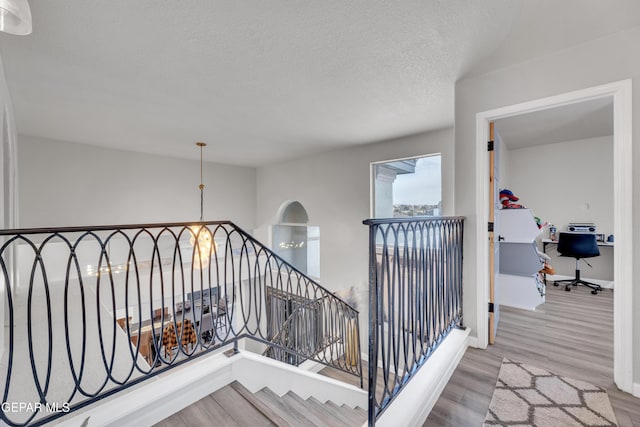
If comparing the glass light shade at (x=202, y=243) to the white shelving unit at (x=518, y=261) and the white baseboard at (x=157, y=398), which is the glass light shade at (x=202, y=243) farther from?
the white shelving unit at (x=518, y=261)

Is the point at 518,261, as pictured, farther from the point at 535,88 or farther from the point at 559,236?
the point at 535,88

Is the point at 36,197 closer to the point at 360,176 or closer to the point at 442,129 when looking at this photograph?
the point at 360,176

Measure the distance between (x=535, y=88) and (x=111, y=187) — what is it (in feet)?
20.1

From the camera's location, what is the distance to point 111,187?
494 centimetres

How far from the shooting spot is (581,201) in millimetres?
4398

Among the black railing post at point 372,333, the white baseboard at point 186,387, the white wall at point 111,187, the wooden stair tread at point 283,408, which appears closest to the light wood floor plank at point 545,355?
the black railing post at point 372,333

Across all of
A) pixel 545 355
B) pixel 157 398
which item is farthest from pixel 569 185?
pixel 157 398

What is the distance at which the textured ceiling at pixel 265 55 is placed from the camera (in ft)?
5.58

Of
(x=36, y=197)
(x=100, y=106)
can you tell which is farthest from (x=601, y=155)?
(x=36, y=197)

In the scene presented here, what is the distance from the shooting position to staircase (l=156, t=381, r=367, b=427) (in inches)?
65.8

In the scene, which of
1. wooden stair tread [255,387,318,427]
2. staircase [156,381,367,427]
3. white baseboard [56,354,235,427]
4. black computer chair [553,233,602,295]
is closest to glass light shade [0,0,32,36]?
white baseboard [56,354,235,427]

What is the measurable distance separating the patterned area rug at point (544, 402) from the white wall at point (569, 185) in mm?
3611

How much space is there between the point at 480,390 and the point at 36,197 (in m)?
6.10

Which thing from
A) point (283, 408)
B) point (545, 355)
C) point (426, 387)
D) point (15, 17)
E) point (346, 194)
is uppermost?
point (15, 17)
